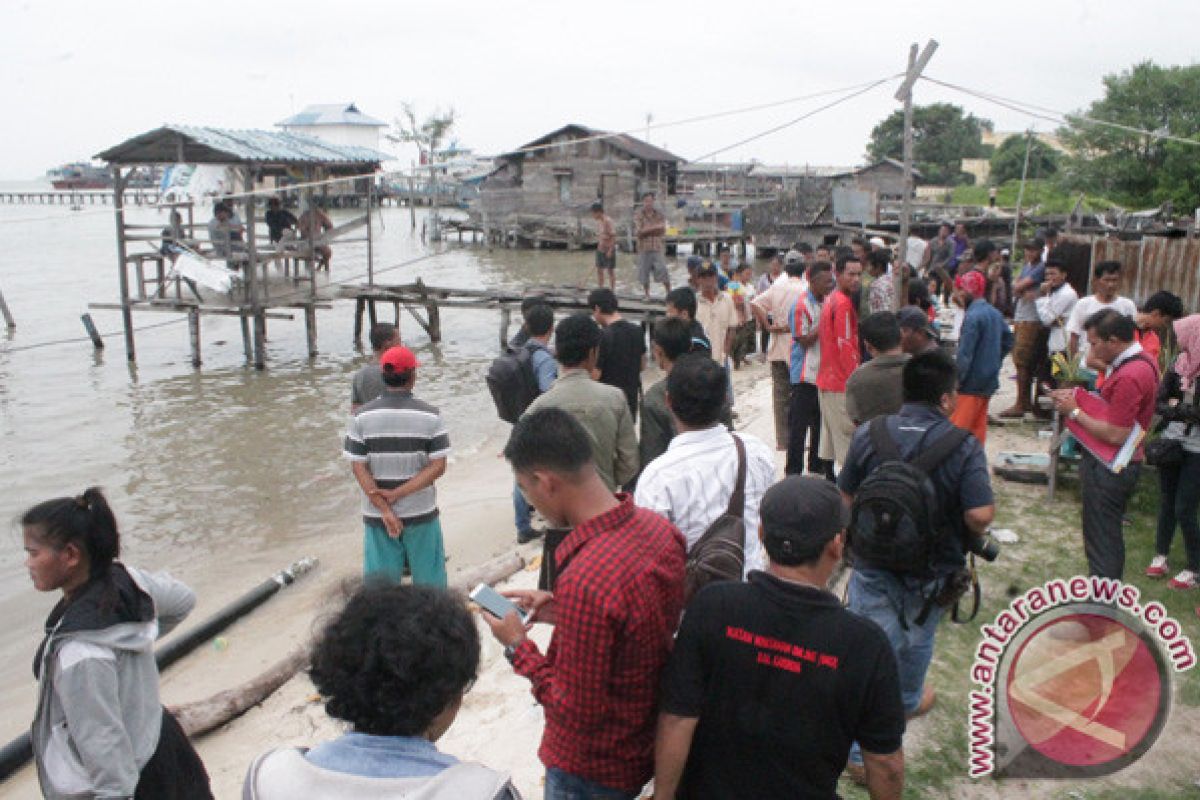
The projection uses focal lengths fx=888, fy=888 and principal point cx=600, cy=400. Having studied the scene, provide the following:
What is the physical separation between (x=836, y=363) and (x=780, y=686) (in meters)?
4.44

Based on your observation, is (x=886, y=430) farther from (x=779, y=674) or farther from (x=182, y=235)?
(x=182, y=235)

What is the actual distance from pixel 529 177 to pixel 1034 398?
3894cm

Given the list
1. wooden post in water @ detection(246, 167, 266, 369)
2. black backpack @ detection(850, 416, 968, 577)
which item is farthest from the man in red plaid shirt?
wooden post in water @ detection(246, 167, 266, 369)

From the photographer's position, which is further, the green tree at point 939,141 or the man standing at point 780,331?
the green tree at point 939,141

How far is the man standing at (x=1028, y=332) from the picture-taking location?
29.4 ft

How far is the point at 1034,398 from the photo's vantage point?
935cm

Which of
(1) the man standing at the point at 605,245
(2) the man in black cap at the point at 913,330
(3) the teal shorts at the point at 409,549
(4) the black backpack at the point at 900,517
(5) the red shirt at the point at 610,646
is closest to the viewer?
(5) the red shirt at the point at 610,646

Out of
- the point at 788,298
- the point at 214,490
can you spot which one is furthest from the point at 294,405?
the point at 788,298

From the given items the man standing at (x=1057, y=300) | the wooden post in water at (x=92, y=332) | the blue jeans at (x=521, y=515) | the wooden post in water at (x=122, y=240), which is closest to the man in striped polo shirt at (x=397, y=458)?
the blue jeans at (x=521, y=515)

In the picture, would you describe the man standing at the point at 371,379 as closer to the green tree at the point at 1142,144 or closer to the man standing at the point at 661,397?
the man standing at the point at 661,397

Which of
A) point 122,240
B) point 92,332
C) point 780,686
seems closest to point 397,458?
point 780,686

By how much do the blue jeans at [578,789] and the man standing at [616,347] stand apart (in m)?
3.87

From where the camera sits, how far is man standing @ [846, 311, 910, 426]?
480 cm

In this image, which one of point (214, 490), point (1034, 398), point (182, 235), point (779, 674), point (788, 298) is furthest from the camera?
point (182, 235)
